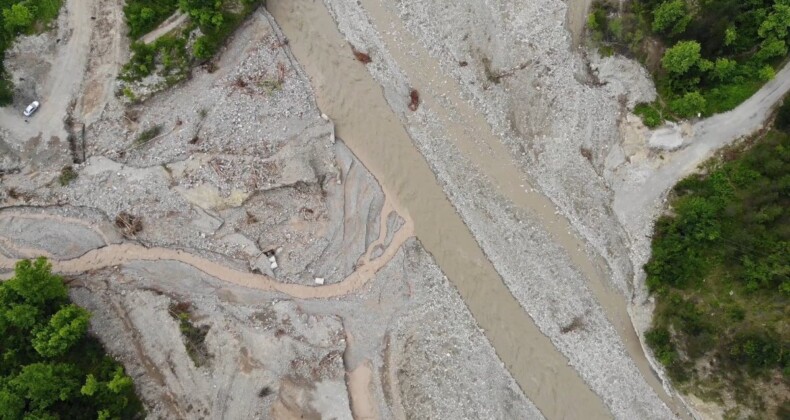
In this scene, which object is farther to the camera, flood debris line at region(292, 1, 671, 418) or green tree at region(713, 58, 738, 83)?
flood debris line at region(292, 1, 671, 418)

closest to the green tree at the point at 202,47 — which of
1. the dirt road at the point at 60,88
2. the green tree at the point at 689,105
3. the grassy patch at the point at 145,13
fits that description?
the grassy patch at the point at 145,13

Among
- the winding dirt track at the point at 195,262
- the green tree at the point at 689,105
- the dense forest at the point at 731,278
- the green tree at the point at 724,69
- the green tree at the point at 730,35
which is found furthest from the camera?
the winding dirt track at the point at 195,262

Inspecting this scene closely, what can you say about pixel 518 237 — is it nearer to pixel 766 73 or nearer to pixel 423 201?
pixel 423 201

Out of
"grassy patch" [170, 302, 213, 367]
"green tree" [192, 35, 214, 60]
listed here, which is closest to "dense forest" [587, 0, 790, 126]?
"green tree" [192, 35, 214, 60]

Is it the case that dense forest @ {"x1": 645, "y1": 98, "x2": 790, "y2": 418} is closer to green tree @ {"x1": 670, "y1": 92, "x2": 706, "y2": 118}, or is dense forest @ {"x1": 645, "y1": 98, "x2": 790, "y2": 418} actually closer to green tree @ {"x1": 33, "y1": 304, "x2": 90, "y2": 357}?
green tree @ {"x1": 670, "y1": 92, "x2": 706, "y2": 118}

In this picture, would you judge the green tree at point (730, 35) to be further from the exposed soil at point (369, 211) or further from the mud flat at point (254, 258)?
the mud flat at point (254, 258)

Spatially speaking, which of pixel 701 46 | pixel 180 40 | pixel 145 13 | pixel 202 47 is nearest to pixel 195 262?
pixel 202 47

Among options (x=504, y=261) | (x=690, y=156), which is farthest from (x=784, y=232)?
(x=504, y=261)

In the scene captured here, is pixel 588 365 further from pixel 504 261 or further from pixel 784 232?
pixel 784 232
